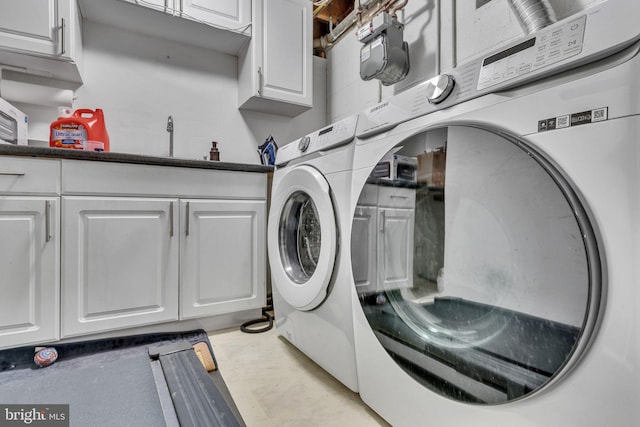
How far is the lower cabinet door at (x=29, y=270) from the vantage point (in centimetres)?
119

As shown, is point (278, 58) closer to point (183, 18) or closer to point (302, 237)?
point (183, 18)

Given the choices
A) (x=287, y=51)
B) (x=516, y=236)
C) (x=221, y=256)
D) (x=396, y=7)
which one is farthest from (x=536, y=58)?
(x=287, y=51)

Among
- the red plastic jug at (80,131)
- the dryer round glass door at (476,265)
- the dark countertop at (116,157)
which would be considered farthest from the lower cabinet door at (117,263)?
the dryer round glass door at (476,265)

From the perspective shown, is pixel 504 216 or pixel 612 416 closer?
pixel 612 416

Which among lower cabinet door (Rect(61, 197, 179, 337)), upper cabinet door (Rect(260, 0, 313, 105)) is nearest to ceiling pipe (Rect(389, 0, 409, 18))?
upper cabinet door (Rect(260, 0, 313, 105))

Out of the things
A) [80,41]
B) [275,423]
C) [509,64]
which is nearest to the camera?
[509,64]

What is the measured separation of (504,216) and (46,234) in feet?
5.24

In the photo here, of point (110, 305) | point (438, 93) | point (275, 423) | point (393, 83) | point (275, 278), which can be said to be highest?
point (393, 83)

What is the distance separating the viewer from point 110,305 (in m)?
1.34

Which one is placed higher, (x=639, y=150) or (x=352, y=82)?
(x=352, y=82)

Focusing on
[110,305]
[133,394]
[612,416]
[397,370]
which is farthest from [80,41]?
[612,416]

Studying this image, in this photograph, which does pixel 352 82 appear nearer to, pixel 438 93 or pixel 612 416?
pixel 438 93

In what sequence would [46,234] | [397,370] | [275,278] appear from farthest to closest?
[275,278]
[46,234]
[397,370]
